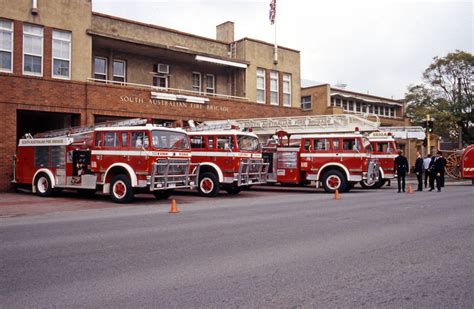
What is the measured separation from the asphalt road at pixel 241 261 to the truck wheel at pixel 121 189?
4034 millimetres

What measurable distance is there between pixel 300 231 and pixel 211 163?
10.0m

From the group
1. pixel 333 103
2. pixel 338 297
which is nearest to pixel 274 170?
pixel 338 297

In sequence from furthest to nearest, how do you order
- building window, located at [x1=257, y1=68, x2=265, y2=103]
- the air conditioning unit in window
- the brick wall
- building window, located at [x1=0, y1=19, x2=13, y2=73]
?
1. building window, located at [x1=257, y1=68, x2=265, y2=103]
2. the air conditioning unit in window
3. building window, located at [x1=0, y1=19, x2=13, y2=73]
4. the brick wall

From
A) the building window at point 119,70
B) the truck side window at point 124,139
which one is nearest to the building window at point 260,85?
the building window at point 119,70

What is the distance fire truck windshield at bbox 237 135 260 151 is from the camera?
19.0 metres

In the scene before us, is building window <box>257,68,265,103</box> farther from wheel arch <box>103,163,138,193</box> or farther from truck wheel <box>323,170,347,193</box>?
wheel arch <box>103,163,138,193</box>

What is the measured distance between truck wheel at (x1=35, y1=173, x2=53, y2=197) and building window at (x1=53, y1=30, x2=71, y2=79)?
5.84 meters

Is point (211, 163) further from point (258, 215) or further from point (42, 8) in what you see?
point (42, 8)

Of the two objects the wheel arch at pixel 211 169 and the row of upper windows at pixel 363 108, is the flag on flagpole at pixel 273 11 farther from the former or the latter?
the row of upper windows at pixel 363 108

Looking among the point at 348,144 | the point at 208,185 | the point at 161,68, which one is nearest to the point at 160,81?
the point at 161,68

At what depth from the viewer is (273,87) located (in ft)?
104

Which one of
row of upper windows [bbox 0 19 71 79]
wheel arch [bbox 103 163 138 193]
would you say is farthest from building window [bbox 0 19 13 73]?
wheel arch [bbox 103 163 138 193]

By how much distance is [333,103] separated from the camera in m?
44.8

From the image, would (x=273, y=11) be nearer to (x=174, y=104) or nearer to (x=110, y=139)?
(x=174, y=104)
